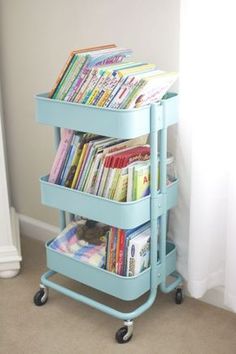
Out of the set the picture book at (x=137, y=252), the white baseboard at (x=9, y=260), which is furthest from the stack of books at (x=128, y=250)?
the white baseboard at (x=9, y=260)

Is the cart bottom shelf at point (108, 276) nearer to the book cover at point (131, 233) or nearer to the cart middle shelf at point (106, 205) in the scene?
the book cover at point (131, 233)

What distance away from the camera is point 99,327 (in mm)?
2041

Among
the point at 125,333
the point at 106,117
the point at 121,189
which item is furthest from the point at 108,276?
the point at 106,117

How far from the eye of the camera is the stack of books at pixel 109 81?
175 cm

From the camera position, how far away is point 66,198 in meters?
2.00

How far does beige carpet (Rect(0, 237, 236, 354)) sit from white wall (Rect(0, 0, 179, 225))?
0.58 metres

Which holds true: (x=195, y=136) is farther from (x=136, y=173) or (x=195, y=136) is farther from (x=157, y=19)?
(x=157, y=19)

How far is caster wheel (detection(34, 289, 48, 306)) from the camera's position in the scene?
2174 millimetres

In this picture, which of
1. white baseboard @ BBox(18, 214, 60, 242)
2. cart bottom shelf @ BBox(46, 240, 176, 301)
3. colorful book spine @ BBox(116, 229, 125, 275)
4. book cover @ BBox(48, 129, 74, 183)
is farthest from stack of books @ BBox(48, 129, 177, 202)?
white baseboard @ BBox(18, 214, 60, 242)

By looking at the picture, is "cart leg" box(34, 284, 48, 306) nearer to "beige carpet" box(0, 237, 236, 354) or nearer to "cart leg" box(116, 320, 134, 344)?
"beige carpet" box(0, 237, 236, 354)

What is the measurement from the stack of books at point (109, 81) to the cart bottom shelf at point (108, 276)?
603 mm

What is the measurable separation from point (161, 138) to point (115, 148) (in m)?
0.17

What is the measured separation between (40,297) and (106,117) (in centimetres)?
82

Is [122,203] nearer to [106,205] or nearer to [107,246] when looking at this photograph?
[106,205]
